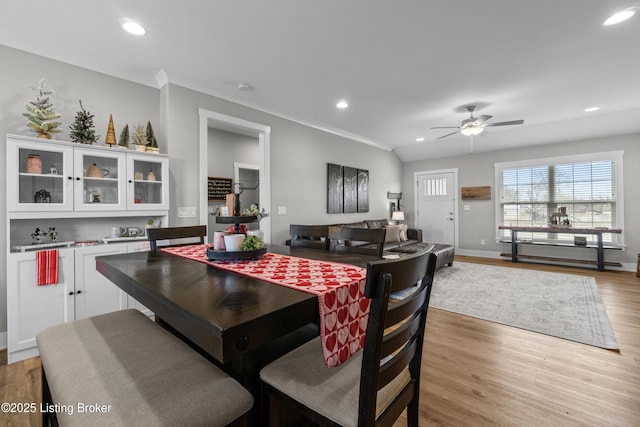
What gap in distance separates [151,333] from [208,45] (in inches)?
93.2

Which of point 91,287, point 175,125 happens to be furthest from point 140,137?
point 91,287

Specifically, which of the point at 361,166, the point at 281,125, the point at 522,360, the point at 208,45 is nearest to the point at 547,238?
the point at 361,166

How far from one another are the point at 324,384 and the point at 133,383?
0.62m

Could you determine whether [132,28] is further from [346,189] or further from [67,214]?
[346,189]

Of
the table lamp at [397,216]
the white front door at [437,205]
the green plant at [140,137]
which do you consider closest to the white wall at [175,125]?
the green plant at [140,137]

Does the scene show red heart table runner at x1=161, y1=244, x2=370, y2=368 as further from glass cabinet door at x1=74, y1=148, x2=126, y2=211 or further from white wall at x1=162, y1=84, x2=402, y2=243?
white wall at x1=162, y1=84, x2=402, y2=243

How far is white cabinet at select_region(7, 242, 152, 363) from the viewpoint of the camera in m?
2.10

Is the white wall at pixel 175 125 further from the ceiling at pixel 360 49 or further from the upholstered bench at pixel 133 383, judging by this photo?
the upholstered bench at pixel 133 383

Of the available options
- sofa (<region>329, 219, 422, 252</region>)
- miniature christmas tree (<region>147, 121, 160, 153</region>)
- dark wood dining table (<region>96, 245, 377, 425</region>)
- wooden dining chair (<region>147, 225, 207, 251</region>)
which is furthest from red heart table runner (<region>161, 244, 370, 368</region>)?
sofa (<region>329, 219, 422, 252</region>)

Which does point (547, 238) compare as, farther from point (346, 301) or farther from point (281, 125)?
point (346, 301)

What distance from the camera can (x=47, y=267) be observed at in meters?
2.17

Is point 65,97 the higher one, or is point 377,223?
point 65,97

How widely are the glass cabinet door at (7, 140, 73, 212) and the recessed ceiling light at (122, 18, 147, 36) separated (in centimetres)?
108

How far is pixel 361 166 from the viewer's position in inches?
236
